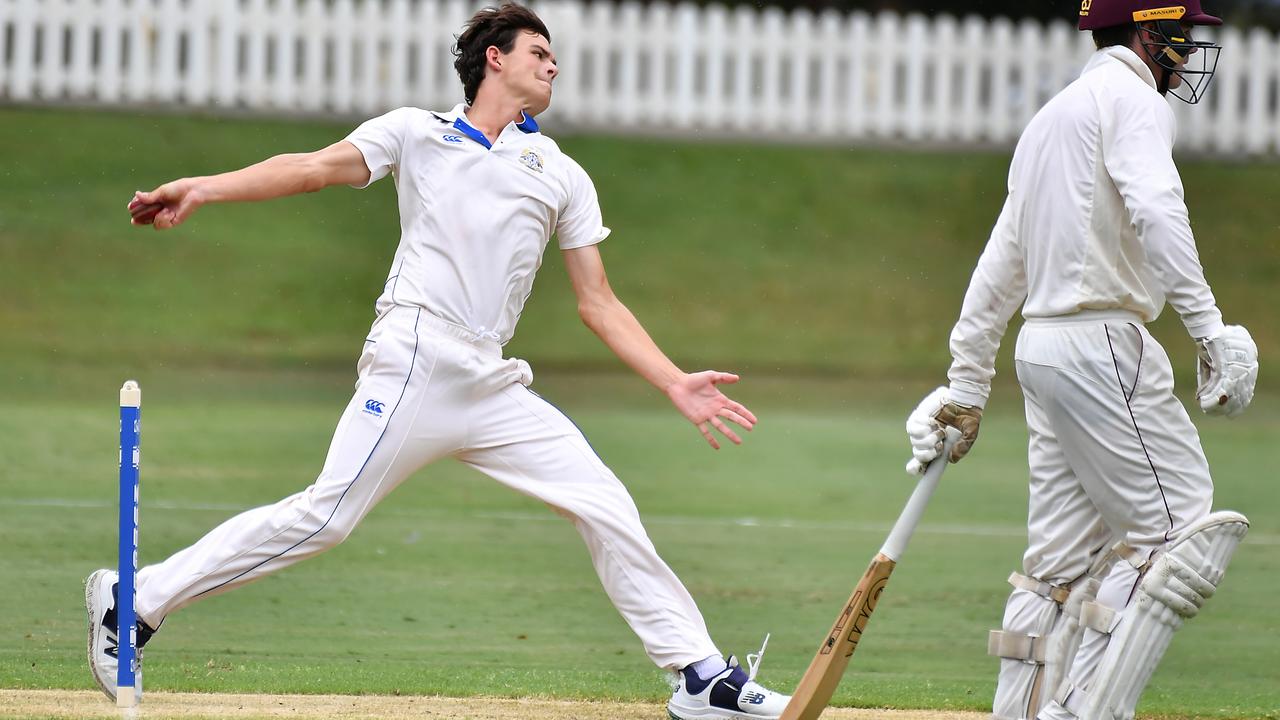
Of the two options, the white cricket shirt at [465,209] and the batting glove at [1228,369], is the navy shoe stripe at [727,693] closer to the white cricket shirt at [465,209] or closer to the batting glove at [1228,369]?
the white cricket shirt at [465,209]

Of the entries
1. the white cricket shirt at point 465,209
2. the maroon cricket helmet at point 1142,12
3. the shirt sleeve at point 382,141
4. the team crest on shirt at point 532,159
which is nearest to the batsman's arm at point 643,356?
the white cricket shirt at point 465,209

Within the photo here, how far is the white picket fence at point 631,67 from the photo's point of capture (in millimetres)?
20438

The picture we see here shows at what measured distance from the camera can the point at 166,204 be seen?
4.71 meters

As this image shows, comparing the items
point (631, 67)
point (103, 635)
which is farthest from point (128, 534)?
point (631, 67)

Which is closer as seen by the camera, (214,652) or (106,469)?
(214,652)

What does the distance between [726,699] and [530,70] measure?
6.58 feet

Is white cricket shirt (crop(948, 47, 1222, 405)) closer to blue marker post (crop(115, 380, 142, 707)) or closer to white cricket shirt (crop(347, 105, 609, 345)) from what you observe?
white cricket shirt (crop(347, 105, 609, 345))

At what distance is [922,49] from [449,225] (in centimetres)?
1675

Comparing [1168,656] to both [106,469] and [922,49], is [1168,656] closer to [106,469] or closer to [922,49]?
[106,469]

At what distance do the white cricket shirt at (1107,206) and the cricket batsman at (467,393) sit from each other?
38.3 inches

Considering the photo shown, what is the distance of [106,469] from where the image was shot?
11.1 m

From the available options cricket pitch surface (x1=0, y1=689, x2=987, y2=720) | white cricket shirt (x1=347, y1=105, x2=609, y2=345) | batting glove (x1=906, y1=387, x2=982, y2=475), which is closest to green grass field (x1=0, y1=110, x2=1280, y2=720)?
cricket pitch surface (x1=0, y1=689, x2=987, y2=720)

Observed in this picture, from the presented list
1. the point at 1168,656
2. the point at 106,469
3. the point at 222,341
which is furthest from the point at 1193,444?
the point at 222,341

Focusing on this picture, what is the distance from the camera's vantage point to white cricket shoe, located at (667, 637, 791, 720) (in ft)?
16.7
